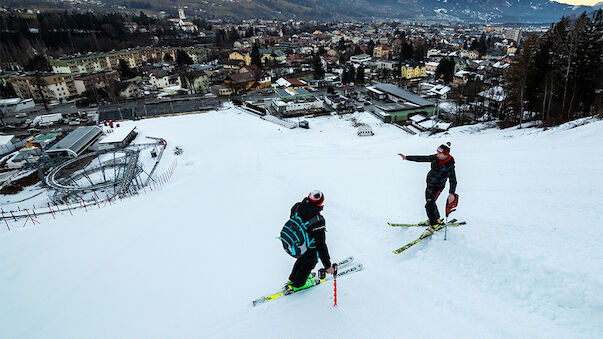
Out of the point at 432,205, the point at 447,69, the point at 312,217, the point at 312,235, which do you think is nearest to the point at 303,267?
the point at 312,235

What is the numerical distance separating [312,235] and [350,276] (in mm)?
1428

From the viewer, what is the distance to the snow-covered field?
375 cm

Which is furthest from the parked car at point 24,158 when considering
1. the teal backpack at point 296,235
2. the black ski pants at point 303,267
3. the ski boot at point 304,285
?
the teal backpack at point 296,235

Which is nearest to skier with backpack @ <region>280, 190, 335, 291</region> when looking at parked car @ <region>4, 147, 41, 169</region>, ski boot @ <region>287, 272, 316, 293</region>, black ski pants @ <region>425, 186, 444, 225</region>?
ski boot @ <region>287, 272, 316, 293</region>

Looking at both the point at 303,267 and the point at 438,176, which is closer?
the point at 303,267

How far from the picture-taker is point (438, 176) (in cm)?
550

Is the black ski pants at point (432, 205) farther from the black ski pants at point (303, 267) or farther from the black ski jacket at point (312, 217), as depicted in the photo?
the black ski jacket at point (312, 217)

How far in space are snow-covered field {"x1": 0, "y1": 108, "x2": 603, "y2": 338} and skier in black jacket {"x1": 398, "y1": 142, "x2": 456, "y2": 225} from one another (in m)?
0.60

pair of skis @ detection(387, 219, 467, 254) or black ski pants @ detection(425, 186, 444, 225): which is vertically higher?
black ski pants @ detection(425, 186, 444, 225)

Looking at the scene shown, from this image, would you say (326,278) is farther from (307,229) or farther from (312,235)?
(307,229)

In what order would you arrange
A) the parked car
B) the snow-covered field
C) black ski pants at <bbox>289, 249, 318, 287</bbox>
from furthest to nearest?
the parked car < black ski pants at <bbox>289, 249, 318, 287</bbox> < the snow-covered field

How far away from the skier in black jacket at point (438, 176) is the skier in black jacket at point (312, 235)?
2569 mm

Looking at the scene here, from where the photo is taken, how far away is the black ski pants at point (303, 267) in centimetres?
418

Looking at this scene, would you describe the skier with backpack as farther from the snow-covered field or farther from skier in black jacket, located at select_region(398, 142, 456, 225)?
skier in black jacket, located at select_region(398, 142, 456, 225)
